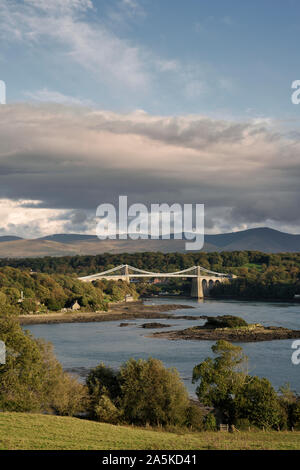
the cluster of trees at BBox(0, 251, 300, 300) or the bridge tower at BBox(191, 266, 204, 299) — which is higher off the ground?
the cluster of trees at BBox(0, 251, 300, 300)

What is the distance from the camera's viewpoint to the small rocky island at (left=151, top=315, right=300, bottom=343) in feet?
127

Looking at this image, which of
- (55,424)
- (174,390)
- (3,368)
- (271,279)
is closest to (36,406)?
(3,368)

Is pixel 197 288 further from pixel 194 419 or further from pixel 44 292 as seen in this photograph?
pixel 194 419

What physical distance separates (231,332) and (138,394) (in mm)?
28422

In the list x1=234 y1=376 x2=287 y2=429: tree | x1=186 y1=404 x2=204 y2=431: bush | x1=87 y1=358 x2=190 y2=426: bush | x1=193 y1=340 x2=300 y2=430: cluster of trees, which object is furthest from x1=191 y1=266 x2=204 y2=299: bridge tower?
x1=186 y1=404 x2=204 y2=431: bush

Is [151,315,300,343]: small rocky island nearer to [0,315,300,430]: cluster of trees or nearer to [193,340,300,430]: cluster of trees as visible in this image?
[193,340,300,430]: cluster of trees

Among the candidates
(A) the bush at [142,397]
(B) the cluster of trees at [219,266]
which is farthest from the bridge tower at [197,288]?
(A) the bush at [142,397]

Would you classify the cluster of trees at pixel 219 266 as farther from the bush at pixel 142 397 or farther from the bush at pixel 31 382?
the bush at pixel 31 382

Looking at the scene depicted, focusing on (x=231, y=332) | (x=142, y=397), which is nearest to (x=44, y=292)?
(x=231, y=332)

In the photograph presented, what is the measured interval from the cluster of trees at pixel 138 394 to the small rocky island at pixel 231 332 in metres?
22.6

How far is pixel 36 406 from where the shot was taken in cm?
1472

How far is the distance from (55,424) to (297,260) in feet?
340

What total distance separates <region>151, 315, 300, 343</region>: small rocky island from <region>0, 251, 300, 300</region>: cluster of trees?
38854 mm

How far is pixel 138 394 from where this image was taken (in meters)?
15.2
